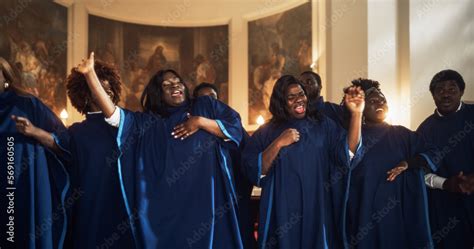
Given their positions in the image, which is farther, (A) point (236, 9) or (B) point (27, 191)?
(A) point (236, 9)

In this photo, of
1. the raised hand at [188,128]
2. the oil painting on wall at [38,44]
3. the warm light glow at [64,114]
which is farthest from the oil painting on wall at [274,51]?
the raised hand at [188,128]

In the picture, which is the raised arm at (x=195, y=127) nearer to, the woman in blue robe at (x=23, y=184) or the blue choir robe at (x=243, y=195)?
the blue choir robe at (x=243, y=195)

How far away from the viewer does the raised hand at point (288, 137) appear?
384 centimetres

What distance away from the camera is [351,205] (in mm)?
4430

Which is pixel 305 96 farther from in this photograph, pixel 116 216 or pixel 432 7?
pixel 432 7

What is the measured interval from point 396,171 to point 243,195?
1392 millimetres

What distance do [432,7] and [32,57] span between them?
26.5 ft

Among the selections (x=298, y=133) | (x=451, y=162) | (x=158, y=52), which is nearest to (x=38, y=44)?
(x=158, y=52)

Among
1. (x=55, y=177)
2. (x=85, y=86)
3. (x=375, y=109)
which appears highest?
(x=85, y=86)

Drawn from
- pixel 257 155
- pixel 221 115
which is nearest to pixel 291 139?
pixel 257 155

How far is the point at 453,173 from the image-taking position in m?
4.61

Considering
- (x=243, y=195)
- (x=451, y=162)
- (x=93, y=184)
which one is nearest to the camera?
(x=93, y=184)

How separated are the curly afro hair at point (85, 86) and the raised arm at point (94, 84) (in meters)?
0.44

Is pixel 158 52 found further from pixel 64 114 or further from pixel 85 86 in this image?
pixel 85 86
